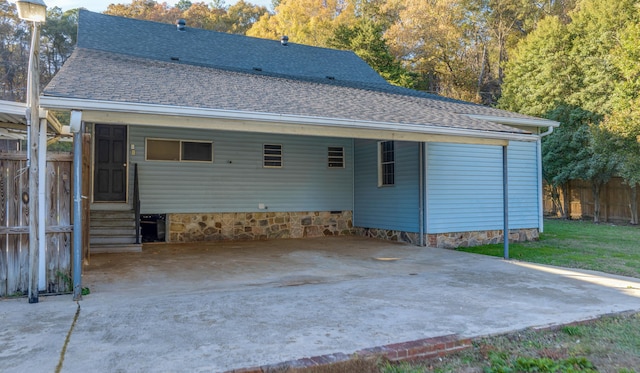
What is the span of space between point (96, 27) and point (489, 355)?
10.9 meters

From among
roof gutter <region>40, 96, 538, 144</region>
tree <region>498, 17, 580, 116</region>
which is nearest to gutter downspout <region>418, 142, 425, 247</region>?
roof gutter <region>40, 96, 538, 144</region>

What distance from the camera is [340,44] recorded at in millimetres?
20906

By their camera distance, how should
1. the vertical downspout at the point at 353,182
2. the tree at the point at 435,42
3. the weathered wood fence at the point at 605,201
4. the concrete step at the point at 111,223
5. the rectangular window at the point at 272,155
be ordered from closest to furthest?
the concrete step at the point at 111,223
the rectangular window at the point at 272,155
the vertical downspout at the point at 353,182
the weathered wood fence at the point at 605,201
the tree at the point at 435,42

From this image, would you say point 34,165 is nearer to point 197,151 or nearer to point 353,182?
point 197,151

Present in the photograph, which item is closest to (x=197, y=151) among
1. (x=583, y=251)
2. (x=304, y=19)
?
(x=583, y=251)

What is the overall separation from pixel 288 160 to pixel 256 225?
1772 millimetres

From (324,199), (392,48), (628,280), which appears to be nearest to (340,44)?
(392,48)

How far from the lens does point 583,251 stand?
8.65 metres

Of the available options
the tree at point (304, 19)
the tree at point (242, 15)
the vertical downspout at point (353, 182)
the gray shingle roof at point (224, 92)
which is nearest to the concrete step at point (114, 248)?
the gray shingle roof at point (224, 92)

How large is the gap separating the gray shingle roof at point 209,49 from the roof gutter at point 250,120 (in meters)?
4.95

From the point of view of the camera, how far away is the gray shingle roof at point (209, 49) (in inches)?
391

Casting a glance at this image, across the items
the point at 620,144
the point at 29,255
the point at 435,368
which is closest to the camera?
the point at 435,368

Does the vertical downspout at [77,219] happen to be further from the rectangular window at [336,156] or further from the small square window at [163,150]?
the rectangular window at [336,156]

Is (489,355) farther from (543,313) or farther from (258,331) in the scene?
(258,331)
